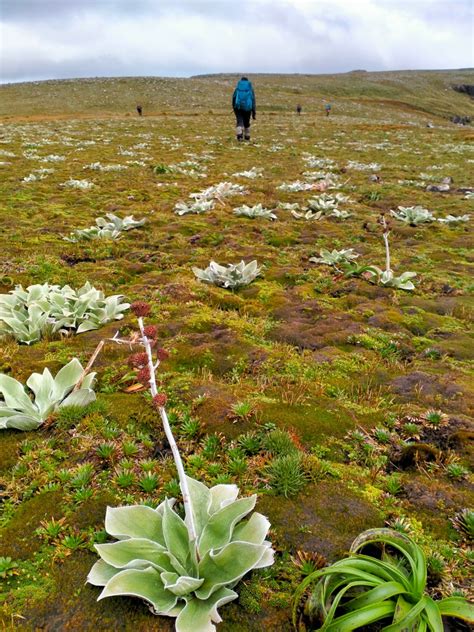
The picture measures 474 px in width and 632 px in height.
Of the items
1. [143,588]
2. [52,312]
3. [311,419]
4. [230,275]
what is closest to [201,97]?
[230,275]

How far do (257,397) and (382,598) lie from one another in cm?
246

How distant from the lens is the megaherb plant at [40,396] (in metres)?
4.13

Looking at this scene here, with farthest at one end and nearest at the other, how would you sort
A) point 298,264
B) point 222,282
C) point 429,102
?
point 429,102, point 298,264, point 222,282

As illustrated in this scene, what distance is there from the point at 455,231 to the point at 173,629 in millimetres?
11352

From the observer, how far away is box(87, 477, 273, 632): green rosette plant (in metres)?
2.58

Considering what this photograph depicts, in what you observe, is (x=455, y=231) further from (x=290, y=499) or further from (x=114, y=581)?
(x=114, y=581)

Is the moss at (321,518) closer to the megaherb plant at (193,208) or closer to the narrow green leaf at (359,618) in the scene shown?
the narrow green leaf at (359,618)

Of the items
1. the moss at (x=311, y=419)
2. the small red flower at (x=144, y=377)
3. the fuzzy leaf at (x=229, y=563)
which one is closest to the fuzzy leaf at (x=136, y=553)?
the fuzzy leaf at (x=229, y=563)

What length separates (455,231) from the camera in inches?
443

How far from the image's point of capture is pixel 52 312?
20.3ft

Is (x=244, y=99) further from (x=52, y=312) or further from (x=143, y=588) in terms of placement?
(x=143, y=588)

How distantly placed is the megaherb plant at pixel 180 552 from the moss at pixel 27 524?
570 millimetres

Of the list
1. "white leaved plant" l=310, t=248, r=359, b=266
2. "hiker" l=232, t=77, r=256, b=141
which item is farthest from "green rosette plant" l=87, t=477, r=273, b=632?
"hiker" l=232, t=77, r=256, b=141

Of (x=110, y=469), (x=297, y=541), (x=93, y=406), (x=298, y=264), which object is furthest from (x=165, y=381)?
(x=298, y=264)
